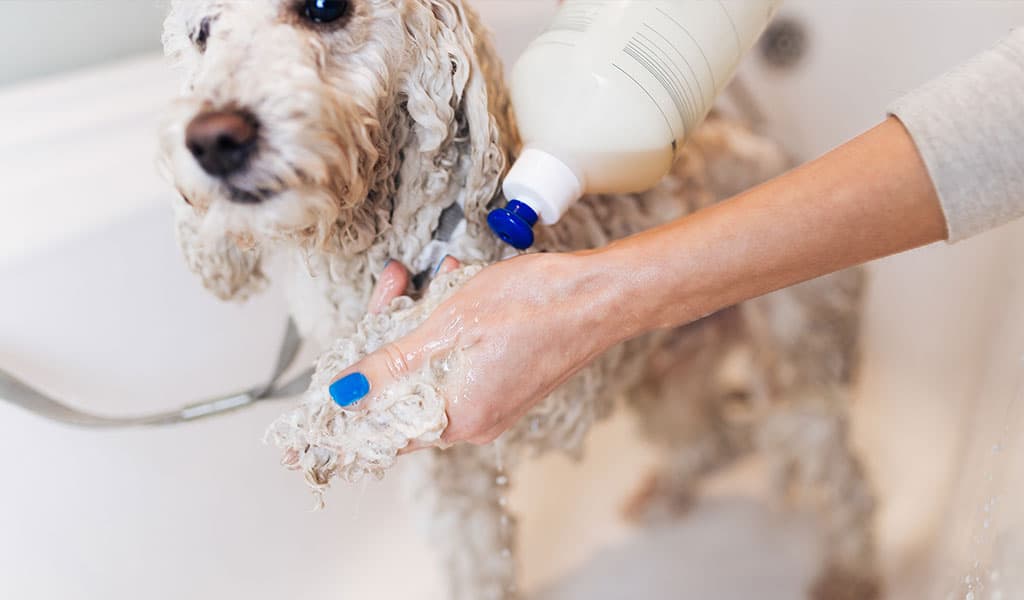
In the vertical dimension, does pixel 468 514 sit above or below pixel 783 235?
below

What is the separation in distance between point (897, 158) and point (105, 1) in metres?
0.90

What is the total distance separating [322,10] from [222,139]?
5.6 inches

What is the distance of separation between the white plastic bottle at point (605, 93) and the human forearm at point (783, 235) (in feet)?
0.21

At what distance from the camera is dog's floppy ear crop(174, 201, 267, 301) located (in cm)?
71

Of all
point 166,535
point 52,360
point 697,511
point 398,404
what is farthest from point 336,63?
point 697,511

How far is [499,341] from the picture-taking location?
1.79 feet

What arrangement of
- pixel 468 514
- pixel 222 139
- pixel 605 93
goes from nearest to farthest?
pixel 222 139 → pixel 605 93 → pixel 468 514

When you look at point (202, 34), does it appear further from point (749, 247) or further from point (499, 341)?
point (749, 247)

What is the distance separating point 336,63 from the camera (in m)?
0.56

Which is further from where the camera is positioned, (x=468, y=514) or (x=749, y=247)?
(x=468, y=514)

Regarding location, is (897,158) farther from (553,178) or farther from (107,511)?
(107,511)

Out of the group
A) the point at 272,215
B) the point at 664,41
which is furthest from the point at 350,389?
the point at 664,41

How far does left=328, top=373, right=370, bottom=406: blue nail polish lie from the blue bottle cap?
0.50 ft

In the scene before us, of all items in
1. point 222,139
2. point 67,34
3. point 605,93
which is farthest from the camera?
point 67,34
